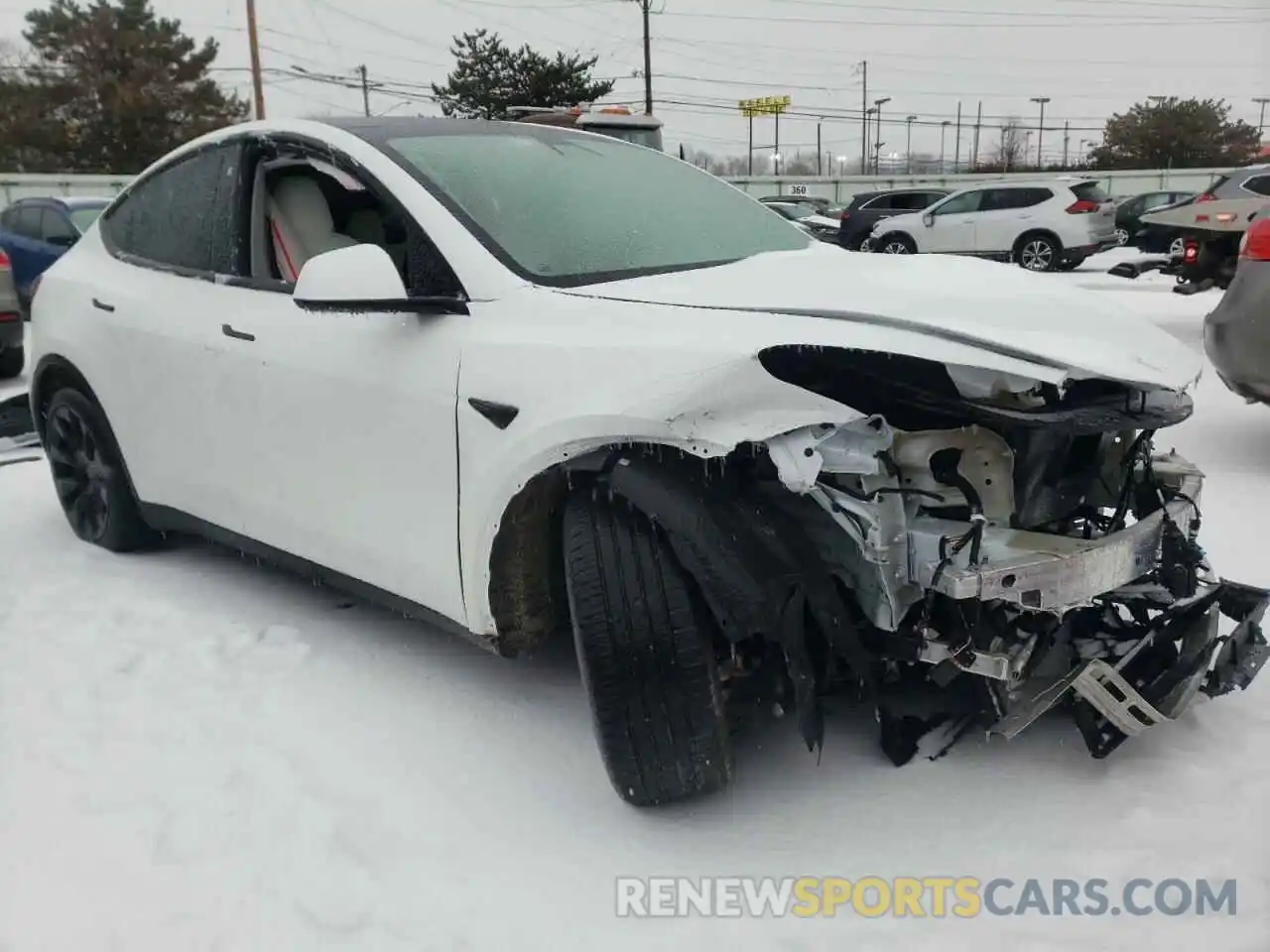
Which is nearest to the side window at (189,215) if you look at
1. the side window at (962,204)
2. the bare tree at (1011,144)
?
the side window at (962,204)

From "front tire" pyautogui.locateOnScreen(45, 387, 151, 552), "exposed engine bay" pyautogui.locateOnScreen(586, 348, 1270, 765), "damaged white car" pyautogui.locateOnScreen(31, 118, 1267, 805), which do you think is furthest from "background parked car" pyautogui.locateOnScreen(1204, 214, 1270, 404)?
"front tire" pyautogui.locateOnScreen(45, 387, 151, 552)

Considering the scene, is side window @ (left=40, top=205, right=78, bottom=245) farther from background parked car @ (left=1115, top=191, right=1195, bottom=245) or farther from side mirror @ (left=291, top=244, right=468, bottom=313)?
background parked car @ (left=1115, top=191, right=1195, bottom=245)

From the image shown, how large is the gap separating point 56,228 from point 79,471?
26.4 feet

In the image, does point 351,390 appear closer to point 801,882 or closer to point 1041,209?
point 801,882

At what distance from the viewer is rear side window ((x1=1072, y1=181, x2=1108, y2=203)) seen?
17.9m

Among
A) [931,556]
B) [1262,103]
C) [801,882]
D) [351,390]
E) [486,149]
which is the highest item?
[1262,103]

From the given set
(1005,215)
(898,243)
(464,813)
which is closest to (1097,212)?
(1005,215)

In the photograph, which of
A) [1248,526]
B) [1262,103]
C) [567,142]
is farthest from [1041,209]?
[1262,103]

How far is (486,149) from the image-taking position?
3232mm

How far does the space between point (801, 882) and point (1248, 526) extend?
2.92 meters

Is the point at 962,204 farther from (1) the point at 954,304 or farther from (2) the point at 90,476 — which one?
(1) the point at 954,304

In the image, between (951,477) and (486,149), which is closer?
(951,477)

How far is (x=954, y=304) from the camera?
7.76 feet

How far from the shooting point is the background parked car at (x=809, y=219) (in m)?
21.2
